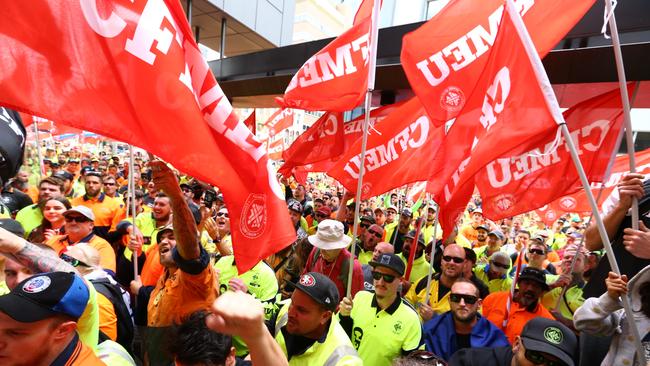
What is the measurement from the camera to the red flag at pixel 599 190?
5.26 m

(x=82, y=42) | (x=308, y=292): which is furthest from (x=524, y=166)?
(x=82, y=42)

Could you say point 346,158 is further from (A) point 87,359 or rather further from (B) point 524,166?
(A) point 87,359

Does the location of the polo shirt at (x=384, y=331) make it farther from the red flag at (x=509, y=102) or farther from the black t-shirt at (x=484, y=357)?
the red flag at (x=509, y=102)

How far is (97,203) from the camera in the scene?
642cm

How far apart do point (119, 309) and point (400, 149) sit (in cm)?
319

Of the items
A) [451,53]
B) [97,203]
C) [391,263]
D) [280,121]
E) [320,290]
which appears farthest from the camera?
[280,121]

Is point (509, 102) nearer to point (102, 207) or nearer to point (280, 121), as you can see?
point (102, 207)

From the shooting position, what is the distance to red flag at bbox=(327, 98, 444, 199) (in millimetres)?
4492

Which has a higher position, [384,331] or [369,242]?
[384,331]

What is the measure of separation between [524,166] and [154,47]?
10.6 feet

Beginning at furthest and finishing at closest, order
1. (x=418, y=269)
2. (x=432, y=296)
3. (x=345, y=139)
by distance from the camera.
Answer: (x=345, y=139) < (x=418, y=269) < (x=432, y=296)

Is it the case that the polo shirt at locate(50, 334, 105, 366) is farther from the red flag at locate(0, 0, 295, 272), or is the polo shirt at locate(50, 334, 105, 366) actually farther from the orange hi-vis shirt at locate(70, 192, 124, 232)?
the orange hi-vis shirt at locate(70, 192, 124, 232)

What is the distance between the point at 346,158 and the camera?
16.5 ft

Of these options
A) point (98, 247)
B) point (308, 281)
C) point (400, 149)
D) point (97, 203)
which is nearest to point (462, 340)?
point (308, 281)
